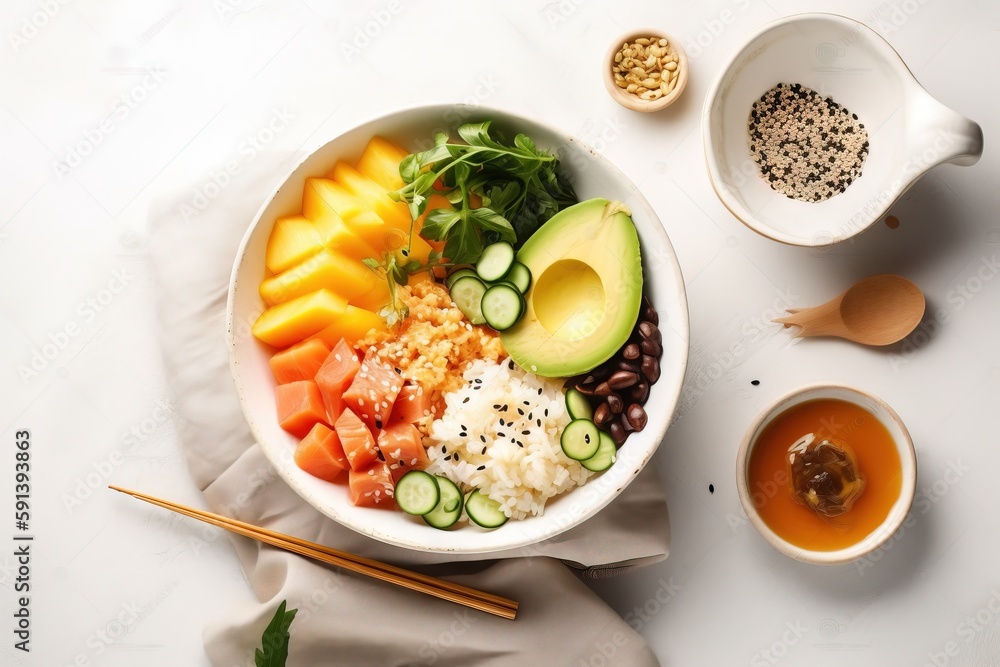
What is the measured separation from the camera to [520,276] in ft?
7.75

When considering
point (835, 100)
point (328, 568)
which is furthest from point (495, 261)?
point (835, 100)

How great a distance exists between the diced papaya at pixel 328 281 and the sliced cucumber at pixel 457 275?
0.22m

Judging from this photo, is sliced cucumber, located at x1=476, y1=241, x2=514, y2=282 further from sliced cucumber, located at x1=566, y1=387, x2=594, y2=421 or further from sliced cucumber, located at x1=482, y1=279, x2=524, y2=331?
sliced cucumber, located at x1=566, y1=387, x2=594, y2=421

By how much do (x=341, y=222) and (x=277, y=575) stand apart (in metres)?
1.38

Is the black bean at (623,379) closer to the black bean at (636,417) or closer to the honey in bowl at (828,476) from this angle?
the black bean at (636,417)

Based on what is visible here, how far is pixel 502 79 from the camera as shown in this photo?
2.88 m

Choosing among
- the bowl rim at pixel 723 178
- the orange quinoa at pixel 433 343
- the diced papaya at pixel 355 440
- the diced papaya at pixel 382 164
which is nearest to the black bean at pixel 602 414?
the orange quinoa at pixel 433 343

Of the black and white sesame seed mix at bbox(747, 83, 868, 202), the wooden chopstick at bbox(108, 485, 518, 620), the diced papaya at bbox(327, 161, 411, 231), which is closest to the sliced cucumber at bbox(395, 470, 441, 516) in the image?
the wooden chopstick at bbox(108, 485, 518, 620)

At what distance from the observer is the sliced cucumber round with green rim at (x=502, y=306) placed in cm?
234

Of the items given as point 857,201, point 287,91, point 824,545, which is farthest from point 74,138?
point 824,545

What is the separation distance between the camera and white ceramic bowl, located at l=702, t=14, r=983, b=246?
8.18ft

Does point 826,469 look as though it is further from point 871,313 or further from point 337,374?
point 337,374

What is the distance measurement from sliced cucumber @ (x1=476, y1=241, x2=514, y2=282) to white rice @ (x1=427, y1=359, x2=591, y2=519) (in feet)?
1.05

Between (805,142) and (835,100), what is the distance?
218mm
